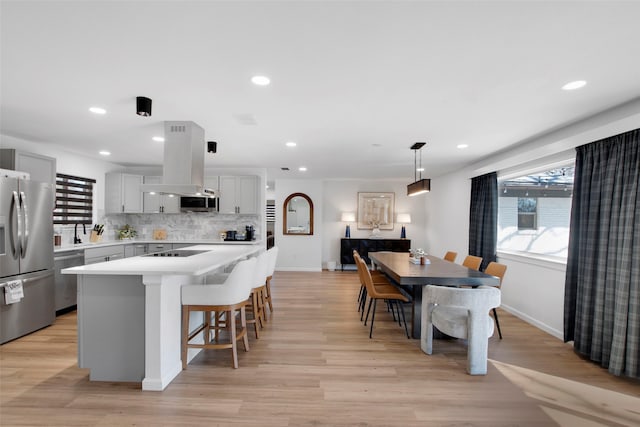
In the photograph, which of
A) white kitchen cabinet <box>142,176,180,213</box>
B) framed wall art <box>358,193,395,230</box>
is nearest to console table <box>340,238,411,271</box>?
framed wall art <box>358,193,395,230</box>

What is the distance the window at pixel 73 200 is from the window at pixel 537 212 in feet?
22.6

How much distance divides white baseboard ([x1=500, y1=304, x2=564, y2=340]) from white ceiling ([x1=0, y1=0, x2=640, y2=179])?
2314mm

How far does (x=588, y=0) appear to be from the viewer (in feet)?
4.84

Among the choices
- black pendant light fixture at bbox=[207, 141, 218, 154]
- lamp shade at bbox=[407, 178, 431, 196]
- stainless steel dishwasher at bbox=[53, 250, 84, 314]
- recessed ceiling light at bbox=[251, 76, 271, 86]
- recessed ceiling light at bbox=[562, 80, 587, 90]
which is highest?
recessed ceiling light at bbox=[562, 80, 587, 90]

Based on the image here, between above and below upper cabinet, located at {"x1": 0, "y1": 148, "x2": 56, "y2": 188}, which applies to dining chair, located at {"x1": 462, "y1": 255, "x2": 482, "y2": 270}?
below

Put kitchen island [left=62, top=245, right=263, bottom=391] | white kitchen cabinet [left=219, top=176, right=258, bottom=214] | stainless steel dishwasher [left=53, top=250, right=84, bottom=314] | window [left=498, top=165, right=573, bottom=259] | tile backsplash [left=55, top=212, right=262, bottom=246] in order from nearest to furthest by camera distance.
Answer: kitchen island [left=62, top=245, right=263, bottom=391]
window [left=498, top=165, right=573, bottom=259]
stainless steel dishwasher [left=53, top=250, right=84, bottom=314]
white kitchen cabinet [left=219, top=176, right=258, bottom=214]
tile backsplash [left=55, top=212, right=262, bottom=246]

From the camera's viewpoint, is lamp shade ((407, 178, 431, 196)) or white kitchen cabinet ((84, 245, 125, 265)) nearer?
lamp shade ((407, 178, 431, 196))

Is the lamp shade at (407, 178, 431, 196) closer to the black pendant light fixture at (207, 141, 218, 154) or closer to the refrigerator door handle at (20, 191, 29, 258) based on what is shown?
the black pendant light fixture at (207, 141, 218, 154)

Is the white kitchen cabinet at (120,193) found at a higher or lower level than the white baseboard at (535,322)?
higher

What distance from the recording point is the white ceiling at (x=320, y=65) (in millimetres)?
1591

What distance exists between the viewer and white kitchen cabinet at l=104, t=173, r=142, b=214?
5.89 meters

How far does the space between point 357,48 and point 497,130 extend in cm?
245

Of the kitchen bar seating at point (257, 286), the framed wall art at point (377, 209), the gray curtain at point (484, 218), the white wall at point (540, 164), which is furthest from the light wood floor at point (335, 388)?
the framed wall art at point (377, 209)

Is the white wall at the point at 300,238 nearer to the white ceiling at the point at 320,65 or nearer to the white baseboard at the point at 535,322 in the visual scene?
the white ceiling at the point at 320,65
